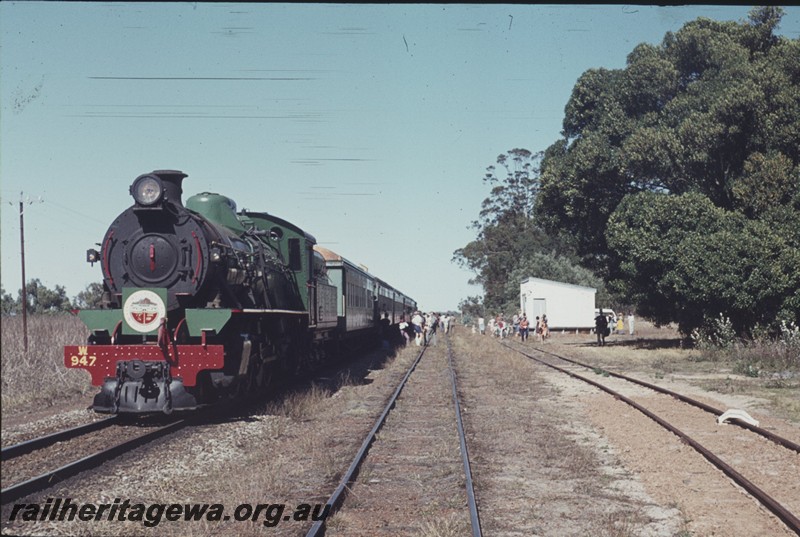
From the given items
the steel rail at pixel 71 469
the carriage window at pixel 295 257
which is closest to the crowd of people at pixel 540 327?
the carriage window at pixel 295 257

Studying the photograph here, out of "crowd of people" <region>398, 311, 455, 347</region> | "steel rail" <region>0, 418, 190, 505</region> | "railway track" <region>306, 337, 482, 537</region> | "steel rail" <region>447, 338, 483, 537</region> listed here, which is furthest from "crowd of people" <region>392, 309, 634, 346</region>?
"steel rail" <region>0, 418, 190, 505</region>

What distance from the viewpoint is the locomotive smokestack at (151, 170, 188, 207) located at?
35.7ft

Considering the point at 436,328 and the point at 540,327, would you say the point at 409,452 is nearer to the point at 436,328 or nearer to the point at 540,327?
the point at 436,328

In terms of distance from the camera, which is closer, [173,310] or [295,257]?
[173,310]

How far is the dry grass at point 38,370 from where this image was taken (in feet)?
45.9

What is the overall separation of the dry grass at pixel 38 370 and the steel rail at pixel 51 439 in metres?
2.68

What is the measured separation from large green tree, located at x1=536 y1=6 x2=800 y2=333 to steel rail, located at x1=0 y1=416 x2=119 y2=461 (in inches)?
737

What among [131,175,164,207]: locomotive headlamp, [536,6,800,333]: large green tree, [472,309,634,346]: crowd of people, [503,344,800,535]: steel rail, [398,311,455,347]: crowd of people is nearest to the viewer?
[503,344,800,535]: steel rail

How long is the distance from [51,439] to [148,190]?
3558 mm

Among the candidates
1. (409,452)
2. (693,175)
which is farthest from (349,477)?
(693,175)

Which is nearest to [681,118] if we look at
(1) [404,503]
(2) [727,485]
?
(2) [727,485]

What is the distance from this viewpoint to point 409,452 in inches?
363

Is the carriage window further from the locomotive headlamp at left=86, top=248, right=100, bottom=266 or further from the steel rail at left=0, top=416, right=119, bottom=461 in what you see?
the steel rail at left=0, top=416, right=119, bottom=461

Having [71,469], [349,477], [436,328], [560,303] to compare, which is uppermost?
[560,303]
